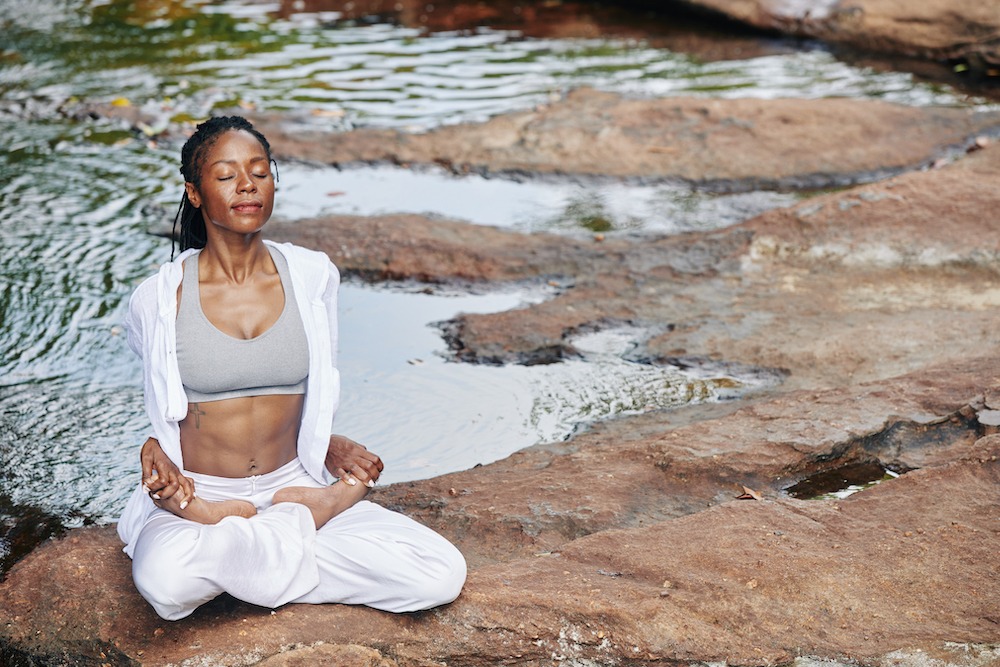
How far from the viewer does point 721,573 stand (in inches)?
135

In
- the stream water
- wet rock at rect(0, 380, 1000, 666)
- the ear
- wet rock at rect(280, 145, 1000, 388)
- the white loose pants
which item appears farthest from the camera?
wet rock at rect(280, 145, 1000, 388)

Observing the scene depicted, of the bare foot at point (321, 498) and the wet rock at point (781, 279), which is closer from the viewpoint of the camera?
the bare foot at point (321, 498)

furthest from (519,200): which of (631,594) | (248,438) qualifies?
(631,594)

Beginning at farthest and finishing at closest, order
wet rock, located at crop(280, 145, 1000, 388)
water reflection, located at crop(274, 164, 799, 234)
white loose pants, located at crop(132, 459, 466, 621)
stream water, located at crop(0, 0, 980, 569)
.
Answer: water reflection, located at crop(274, 164, 799, 234), wet rock, located at crop(280, 145, 1000, 388), stream water, located at crop(0, 0, 980, 569), white loose pants, located at crop(132, 459, 466, 621)

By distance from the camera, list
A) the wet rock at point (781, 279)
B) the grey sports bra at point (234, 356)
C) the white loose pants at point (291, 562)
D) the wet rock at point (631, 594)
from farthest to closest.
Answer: the wet rock at point (781, 279) → the grey sports bra at point (234, 356) → the wet rock at point (631, 594) → the white loose pants at point (291, 562)

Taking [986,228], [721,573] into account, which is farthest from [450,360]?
[986,228]

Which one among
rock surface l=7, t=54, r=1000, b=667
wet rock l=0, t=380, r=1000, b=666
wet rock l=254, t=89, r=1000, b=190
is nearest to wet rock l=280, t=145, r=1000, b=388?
rock surface l=7, t=54, r=1000, b=667

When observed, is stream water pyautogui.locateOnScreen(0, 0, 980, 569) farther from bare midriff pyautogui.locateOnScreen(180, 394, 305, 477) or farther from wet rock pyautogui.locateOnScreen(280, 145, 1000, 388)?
bare midriff pyautogui.locateOnScreen(180, 394, 305, 477)

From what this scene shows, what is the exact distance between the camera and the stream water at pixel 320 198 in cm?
506

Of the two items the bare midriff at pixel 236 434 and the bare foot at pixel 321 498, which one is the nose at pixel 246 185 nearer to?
the bare midriff at pixel 236 434

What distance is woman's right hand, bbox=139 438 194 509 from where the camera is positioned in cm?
322

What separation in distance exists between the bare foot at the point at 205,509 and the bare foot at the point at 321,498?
0.13 m

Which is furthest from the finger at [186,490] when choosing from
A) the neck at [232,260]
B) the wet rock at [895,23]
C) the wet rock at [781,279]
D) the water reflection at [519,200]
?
the wet rock at [895,23]

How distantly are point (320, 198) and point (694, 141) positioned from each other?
2.79 meters
